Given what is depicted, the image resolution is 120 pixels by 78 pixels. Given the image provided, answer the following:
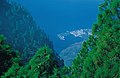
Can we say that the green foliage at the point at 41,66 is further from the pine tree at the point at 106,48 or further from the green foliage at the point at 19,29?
the green foliage at the point at 19,29

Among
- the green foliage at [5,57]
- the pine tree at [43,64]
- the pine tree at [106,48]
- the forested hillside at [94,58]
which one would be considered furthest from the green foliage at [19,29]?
the pine tree at [106,48]

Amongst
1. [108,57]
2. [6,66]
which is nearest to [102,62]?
[108,57]

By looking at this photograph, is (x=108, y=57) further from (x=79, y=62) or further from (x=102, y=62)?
(x=79, y=62)

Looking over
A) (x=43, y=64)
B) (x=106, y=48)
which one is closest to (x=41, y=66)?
(x=43, y=64)

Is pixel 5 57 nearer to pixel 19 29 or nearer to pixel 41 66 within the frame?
pixel 41 66

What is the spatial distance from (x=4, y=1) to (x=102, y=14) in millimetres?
145969

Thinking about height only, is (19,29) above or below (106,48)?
above

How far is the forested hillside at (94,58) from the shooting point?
1412 cm

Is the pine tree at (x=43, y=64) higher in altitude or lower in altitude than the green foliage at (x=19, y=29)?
lower

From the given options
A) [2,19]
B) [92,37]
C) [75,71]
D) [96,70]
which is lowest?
[96,70]

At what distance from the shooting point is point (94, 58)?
46.9 ft

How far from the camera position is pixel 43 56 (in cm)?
1580

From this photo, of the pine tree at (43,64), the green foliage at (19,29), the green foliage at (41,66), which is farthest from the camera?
the green foliage at (19,29)

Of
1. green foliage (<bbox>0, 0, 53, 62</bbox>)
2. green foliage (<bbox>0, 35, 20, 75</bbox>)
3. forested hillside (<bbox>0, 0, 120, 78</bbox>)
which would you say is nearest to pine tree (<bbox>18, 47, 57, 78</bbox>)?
forested hillside (<bbox>0, 0, 120, 78</bbox>)
